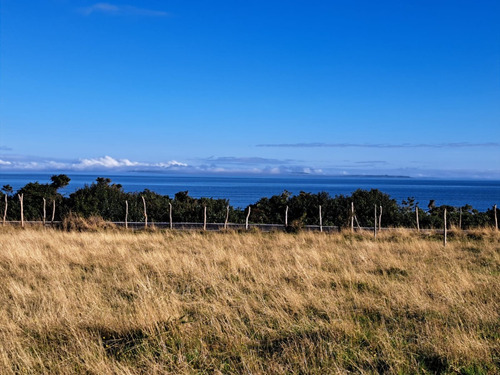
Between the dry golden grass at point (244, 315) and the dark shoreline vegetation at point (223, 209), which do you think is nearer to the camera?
the dry golden grass at point (244, 315)

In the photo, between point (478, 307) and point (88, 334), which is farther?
point (478, 307)

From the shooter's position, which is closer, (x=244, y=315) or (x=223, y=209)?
(x=244, y=315)

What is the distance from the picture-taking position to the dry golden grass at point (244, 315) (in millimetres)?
5492

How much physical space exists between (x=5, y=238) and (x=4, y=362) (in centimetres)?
1355

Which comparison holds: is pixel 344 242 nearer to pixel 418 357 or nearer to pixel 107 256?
pixel 107 256

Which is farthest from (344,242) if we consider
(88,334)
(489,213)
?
(489,213)

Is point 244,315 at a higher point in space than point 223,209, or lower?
higher

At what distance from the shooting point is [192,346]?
6059 millimetres

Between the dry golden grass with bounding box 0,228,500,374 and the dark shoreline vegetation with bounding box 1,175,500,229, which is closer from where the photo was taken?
the dry golden grass with bounding box 0,228,500,374

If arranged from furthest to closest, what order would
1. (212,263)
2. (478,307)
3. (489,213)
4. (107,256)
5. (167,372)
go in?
(489,213) → (107,256) → (212,263) → (478,307) → (167,372)

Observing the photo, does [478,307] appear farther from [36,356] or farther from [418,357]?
[36,356]

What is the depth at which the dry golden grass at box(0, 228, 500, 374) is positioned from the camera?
549 centimetres

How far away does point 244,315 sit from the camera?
7434 millimetres

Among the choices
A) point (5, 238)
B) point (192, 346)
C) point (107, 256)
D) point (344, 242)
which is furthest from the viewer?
point (344, 242)
